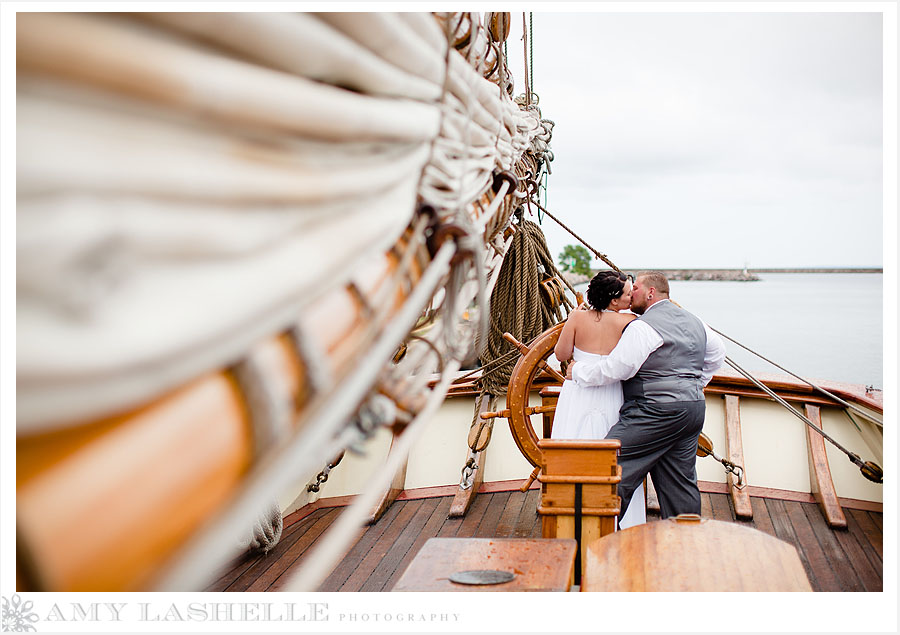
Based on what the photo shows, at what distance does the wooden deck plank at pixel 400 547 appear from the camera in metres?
2.01

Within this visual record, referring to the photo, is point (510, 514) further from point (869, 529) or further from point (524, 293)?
point (869, 529)

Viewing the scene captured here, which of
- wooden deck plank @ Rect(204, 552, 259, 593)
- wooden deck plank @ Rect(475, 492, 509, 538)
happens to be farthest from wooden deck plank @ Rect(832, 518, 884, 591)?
wooden deck plank @ Rect(204, 552, 259, 593)

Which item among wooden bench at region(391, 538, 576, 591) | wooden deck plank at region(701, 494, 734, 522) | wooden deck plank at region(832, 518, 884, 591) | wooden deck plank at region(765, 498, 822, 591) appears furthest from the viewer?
wooden deck plank at region(701, 494, 734, 522)

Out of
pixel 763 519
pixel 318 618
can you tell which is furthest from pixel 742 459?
pixel 318 618

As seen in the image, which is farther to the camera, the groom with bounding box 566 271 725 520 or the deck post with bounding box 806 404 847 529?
the deck post with bounding box 806 404 847 529

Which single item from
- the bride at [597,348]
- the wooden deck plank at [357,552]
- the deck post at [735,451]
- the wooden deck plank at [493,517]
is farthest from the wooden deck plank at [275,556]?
the deck post at [735,451]

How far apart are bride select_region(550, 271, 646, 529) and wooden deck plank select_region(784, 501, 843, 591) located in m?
0.50

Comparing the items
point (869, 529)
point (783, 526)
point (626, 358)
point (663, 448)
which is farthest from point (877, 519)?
point (626, 358)

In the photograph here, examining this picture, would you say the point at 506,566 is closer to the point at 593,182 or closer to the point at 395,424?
the point at 395,424

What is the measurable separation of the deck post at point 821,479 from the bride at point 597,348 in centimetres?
73

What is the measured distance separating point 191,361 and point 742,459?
106 inches

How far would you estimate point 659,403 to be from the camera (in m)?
2.00

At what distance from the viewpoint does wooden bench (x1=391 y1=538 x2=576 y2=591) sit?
3.96 feet

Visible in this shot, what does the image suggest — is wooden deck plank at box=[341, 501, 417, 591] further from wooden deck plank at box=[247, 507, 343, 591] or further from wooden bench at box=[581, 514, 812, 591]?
wooden bench at box=[581, 514, 812, 591]
